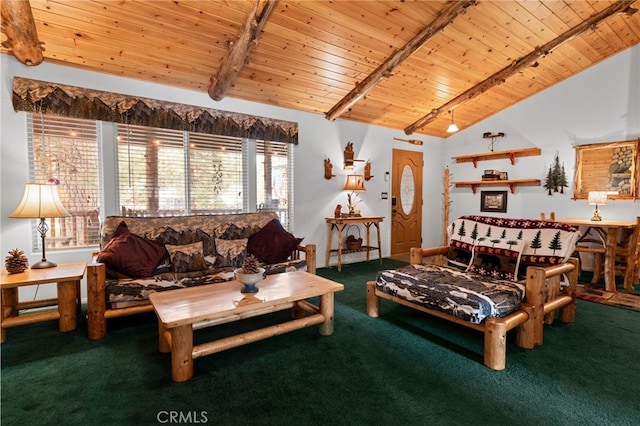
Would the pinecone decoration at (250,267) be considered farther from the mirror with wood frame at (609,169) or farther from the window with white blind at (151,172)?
the mirror with wood frame at (609,169)

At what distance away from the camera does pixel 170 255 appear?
10.1 feet

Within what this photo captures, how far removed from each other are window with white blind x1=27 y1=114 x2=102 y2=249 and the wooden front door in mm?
4605

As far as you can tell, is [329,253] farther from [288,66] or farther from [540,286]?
[540,286]

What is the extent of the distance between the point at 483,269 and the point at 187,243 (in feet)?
9.96

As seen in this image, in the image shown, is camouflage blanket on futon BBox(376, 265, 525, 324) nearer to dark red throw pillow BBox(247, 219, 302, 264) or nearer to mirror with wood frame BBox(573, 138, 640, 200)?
dark red throw pillow BBox(247, 219, 302, 264)

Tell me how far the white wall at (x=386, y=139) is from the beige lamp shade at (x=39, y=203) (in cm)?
60

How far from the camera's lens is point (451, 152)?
653 centimetres

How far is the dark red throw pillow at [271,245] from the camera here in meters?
3.49

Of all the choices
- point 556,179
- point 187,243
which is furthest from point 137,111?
point 556,179

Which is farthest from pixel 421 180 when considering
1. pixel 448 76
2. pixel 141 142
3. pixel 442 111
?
pixel 141 142

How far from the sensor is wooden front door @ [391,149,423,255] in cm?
594

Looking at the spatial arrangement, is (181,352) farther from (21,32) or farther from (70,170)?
(21,32)

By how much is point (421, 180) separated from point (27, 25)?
596cm

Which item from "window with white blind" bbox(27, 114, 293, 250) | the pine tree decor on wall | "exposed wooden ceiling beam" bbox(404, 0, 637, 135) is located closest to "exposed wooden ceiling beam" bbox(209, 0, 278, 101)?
"window with white blind" bbox(27, 114, 293, 250)
